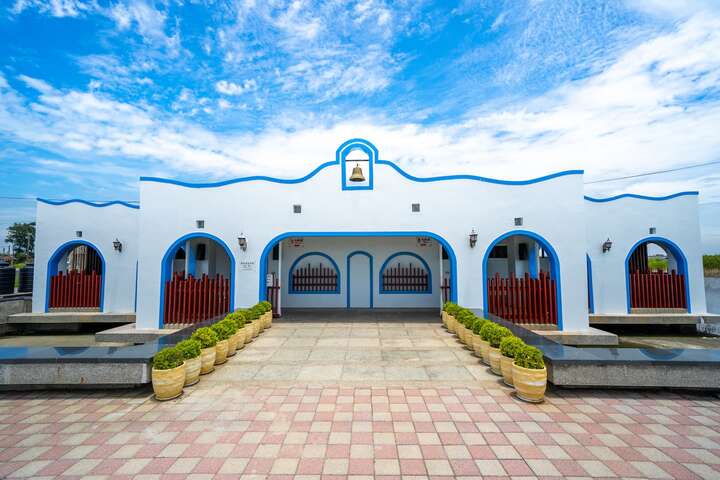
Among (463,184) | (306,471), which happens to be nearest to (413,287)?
(463,184)

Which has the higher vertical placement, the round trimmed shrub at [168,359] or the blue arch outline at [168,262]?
the blue arch outline at [168,262]

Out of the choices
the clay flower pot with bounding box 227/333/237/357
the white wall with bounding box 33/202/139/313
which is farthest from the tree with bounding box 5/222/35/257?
the clay flower pot with bounding box 227/333/237/357

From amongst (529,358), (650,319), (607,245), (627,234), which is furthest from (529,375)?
(627,234)

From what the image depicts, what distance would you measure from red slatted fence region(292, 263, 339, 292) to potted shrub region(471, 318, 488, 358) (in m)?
7.01

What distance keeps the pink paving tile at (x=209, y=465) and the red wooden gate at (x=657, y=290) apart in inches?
564

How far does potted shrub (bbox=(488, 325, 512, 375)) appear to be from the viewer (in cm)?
640

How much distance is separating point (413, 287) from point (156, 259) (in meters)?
8.79

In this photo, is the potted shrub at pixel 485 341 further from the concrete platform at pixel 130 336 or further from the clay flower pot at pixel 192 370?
the concrete platform at pixel 130 336

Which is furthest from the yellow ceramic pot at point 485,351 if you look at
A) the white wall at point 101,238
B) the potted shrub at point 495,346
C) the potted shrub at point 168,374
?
the white wall at point 101,238

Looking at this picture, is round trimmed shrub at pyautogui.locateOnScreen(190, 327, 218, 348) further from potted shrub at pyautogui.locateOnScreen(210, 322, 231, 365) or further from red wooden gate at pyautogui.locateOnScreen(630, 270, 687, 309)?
red wooden gate at pyautogui.locateOnScreen(630, 270, 687, 309)

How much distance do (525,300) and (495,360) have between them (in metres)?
5.11

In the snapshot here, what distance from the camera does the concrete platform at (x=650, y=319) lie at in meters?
12.4

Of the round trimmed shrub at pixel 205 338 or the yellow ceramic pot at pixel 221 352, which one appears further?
the yellow ceramic pot at pixel 221 352

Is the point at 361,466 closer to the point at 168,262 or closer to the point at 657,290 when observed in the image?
the point at 168,262
